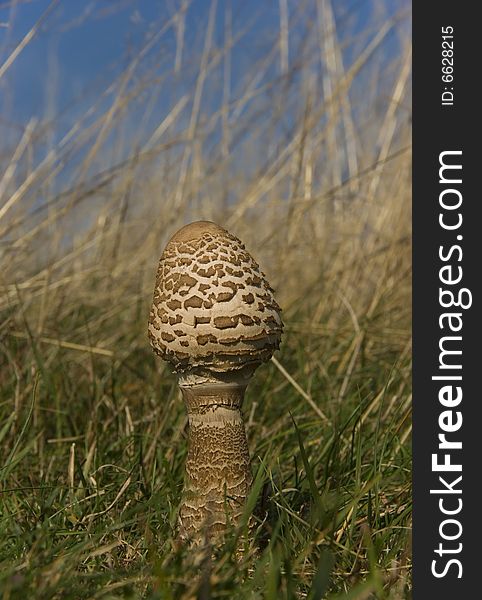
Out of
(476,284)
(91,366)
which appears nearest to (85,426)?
(91,366)

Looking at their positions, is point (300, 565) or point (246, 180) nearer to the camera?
point (300, 565)

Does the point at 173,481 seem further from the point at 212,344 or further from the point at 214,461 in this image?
the point at 212,344

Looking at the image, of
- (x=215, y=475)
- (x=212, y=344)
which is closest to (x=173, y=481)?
(x=215, y=475)

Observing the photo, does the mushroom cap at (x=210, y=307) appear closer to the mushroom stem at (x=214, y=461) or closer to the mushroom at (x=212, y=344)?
the mushroom at (x=212, y=344)

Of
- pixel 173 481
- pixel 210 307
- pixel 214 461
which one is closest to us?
pixel 210 307

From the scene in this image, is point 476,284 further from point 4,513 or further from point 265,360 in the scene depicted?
point 4,513

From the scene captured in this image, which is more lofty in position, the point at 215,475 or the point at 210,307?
the point at 210,307

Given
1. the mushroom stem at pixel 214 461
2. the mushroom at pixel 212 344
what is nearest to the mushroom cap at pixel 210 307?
the mushroom at pixel 212 344
